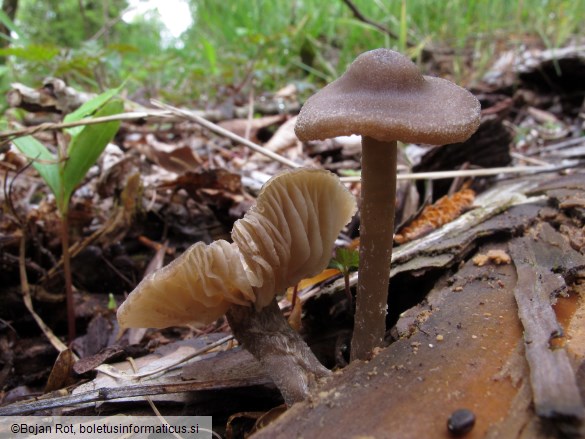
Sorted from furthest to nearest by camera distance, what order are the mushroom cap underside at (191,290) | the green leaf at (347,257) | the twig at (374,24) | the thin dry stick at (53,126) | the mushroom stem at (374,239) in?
the twig at (374,24), the thin dry stick at (53,126), the green leaf at (347,257), the mushroom stem at (374,239), the mushroom cap underside at (191,290)

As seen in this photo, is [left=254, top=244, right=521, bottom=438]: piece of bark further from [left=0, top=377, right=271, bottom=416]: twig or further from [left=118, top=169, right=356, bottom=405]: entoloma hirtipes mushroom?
[left=0, top=377, right=271, bottom=416]: twig

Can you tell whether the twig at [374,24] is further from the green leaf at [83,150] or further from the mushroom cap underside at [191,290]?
the mushroom cap underside at [191,290]

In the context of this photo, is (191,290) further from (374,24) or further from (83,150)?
(374,24)

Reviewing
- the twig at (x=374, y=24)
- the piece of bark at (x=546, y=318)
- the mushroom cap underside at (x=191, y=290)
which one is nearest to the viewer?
the piece of bark at (x=546, y=318)

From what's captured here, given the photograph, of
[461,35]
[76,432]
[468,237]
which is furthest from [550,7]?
[76,432]

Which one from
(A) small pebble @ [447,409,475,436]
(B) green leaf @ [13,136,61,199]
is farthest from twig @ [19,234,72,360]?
(A) small pebble @ [447,409,475,436]

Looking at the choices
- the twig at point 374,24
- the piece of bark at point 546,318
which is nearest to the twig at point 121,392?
the piece of bark at point 546,318

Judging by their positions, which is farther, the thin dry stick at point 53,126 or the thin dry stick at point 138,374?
the thin dry stick at point 53,126

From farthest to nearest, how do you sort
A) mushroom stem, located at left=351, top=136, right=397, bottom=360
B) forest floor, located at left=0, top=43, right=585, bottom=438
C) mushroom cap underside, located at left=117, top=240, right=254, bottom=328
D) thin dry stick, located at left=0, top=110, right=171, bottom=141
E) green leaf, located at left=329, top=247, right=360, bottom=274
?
1. thin dry stick, located at left=0, top=110, right=171, bottom=141
2. green leaf, located at left=329, top=247, right=360, bottom=274
3. mushroom stem, located at left=351, top=136, right=397, bottom=360
4. mushroom cap underside, located at left=117, top=240, right=254, bottom=328
5. forest floor, located at left=0, top=43, right=585, bottom=438
